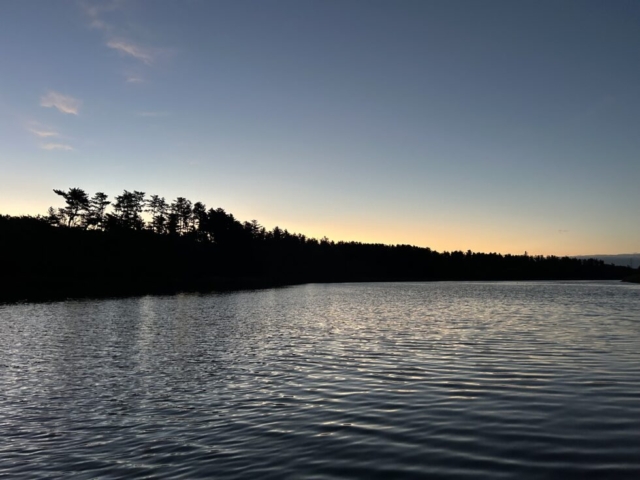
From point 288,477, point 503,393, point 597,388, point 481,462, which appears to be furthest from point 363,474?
point 597,388

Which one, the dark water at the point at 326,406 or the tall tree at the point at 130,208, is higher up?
the tall tree at the point at 130,208

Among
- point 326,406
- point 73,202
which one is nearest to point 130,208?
point 73,202

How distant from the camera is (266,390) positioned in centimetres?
2083

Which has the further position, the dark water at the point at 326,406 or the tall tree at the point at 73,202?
the tall tree at the point at 73,202

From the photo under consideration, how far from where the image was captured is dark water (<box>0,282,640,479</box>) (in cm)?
1220

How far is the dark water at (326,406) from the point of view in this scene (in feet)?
40.0

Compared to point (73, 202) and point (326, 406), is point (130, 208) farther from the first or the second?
point (326, 406)

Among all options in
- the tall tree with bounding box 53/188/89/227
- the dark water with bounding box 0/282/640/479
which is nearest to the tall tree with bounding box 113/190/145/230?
the tall tree with bounding box 53/188/89/227

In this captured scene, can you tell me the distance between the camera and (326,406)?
17.8 meters

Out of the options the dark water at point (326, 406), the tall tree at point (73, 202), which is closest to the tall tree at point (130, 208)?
the tall tree at point (73, 202)

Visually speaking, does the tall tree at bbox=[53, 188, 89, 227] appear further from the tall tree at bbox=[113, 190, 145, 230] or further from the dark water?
the dark water

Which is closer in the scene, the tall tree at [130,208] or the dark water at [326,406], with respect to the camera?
the dark water at [326,406]

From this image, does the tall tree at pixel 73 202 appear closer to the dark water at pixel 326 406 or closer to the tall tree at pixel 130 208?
the tall tree at pixel 130 208

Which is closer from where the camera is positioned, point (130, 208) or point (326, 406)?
point (326, 406)
